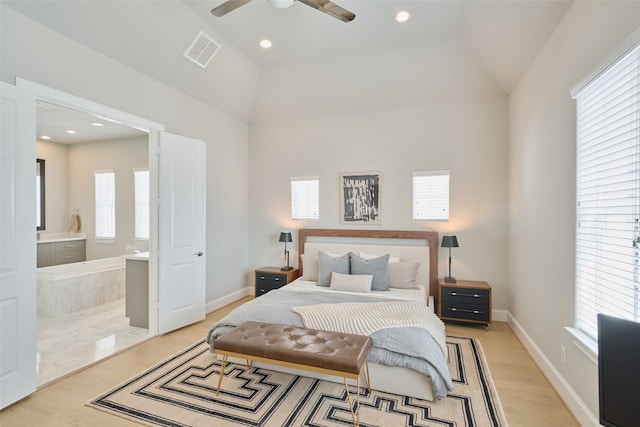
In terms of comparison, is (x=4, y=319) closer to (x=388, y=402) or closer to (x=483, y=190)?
(x=388, y=402)

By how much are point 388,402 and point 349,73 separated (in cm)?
398

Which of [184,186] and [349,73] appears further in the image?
[349,73]

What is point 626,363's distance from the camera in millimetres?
1007

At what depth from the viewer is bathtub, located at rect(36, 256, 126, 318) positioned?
4.33 m

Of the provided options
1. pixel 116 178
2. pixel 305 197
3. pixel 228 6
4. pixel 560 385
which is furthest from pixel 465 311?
pixel 116 178

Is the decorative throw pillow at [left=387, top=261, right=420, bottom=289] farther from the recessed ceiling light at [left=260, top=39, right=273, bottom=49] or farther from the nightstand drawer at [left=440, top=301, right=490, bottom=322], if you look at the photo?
the recessed ceiling light at [left=260, top=39, right=273, bottom=49]

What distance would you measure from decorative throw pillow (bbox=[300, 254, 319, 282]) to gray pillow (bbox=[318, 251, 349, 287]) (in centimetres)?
25

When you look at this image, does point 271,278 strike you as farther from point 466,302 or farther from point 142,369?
point 466,302

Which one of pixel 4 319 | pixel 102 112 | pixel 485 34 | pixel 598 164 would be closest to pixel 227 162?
pixel 102 112

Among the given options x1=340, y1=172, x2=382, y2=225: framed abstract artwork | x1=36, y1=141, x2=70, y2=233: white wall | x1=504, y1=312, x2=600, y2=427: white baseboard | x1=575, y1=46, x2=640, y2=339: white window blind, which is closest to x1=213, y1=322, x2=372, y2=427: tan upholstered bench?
x1=504, y1=312, x2=600, y2=427: white baseboard

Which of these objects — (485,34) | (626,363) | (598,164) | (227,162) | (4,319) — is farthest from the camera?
(227,162)

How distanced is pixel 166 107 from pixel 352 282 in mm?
3270

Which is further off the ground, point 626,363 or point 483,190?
point 483,190

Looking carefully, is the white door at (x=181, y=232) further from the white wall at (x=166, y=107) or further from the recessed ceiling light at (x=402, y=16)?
the recessed ceiling light at (x=402, y=16)
